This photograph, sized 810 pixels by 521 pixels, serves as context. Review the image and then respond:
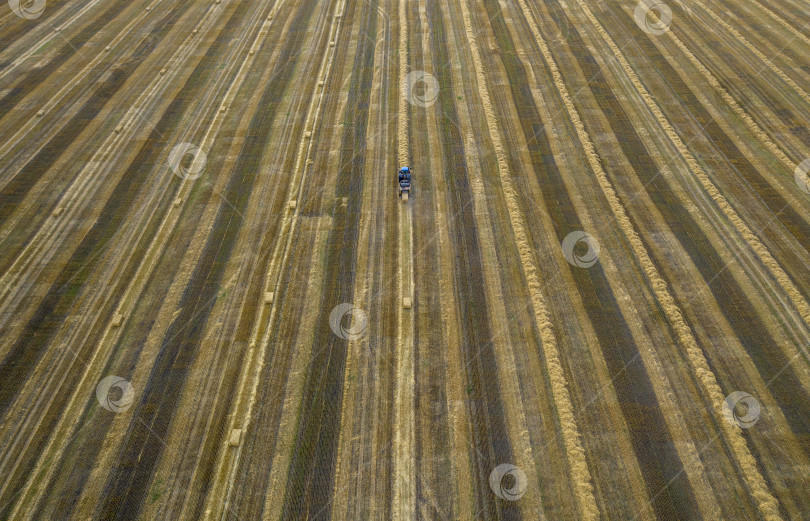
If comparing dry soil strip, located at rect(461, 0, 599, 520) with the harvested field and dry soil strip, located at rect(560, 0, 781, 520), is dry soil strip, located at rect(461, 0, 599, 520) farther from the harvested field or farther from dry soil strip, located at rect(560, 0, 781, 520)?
dry soil strip, located at rect(560, 0, 781, 520)

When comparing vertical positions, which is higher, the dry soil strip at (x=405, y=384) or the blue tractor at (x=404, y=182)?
the blue tractor at (x=404, y=182)

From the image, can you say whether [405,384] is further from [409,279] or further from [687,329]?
[687,329]

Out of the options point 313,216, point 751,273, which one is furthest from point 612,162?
point 313,216

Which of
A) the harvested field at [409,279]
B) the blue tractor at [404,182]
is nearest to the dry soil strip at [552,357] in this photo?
the harvested field at [409,279]

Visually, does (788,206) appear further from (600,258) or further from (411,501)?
(411,501)

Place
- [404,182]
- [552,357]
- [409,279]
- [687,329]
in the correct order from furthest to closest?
[404,182], [409,279], [687,329], [552,357]

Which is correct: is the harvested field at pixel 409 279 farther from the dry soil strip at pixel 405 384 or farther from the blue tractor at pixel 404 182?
the blue tractor at pixel 404 182

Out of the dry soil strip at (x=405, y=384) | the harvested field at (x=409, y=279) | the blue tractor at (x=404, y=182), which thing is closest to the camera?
the dry soil strip at (x=405, y=384)

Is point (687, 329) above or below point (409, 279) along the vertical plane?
below

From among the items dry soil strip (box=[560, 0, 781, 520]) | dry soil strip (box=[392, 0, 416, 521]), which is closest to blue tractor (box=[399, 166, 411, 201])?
dry soil strip (box=[392, 0, 416, 521])

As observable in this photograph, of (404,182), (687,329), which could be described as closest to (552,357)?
(687,329)
